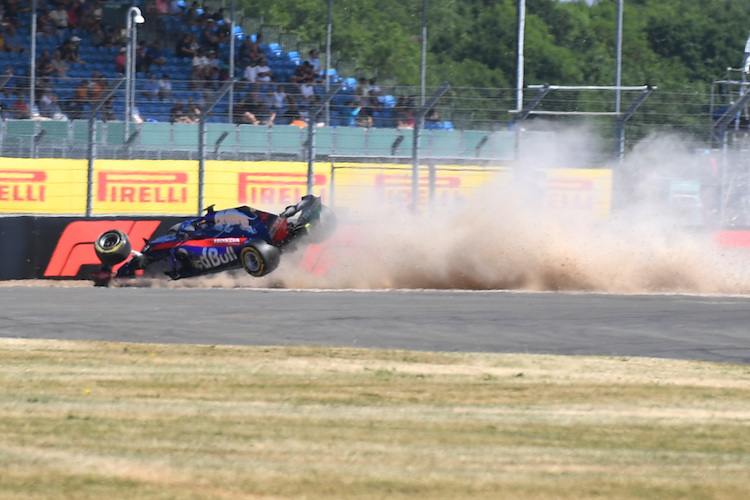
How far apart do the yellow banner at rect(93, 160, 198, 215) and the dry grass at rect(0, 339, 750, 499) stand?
406 inches

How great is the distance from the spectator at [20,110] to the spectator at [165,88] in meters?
3.00

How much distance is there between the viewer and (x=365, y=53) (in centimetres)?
5684

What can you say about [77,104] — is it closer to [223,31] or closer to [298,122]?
[298,122]

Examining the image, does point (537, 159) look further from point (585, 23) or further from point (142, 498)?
point (585, 23)

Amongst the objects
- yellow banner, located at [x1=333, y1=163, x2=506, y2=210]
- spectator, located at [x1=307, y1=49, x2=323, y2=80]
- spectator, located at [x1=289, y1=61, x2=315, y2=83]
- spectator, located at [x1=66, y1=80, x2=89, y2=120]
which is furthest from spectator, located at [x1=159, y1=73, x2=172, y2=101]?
yellow banner, located at [x1=333, y1=163, x2=506, y2=210]

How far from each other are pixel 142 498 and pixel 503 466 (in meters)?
1.86

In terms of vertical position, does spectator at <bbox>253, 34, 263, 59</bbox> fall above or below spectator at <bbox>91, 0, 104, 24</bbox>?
below

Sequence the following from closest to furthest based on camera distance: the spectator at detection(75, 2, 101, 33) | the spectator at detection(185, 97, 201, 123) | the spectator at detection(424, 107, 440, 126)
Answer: the spectator at detection(424, 107, 440, 126) < the spectator at detection(185, 97, 201, 123) < the spectator at detection(75, 2, 101, 33)

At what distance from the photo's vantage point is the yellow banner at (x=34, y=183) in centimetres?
1973

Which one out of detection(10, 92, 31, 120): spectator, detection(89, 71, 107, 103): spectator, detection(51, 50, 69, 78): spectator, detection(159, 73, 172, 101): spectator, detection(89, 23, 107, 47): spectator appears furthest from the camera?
detection(89, 23, 107, 47): spectator

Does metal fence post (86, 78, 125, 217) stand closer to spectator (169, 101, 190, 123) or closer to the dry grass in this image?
spectator (169, 101, 190, 123)

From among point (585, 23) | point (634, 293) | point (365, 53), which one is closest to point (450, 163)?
point (634, 293)

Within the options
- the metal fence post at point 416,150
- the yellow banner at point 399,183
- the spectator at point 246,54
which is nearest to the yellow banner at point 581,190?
the yellow banner at point 399,183

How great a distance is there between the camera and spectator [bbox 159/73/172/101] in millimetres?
24619
